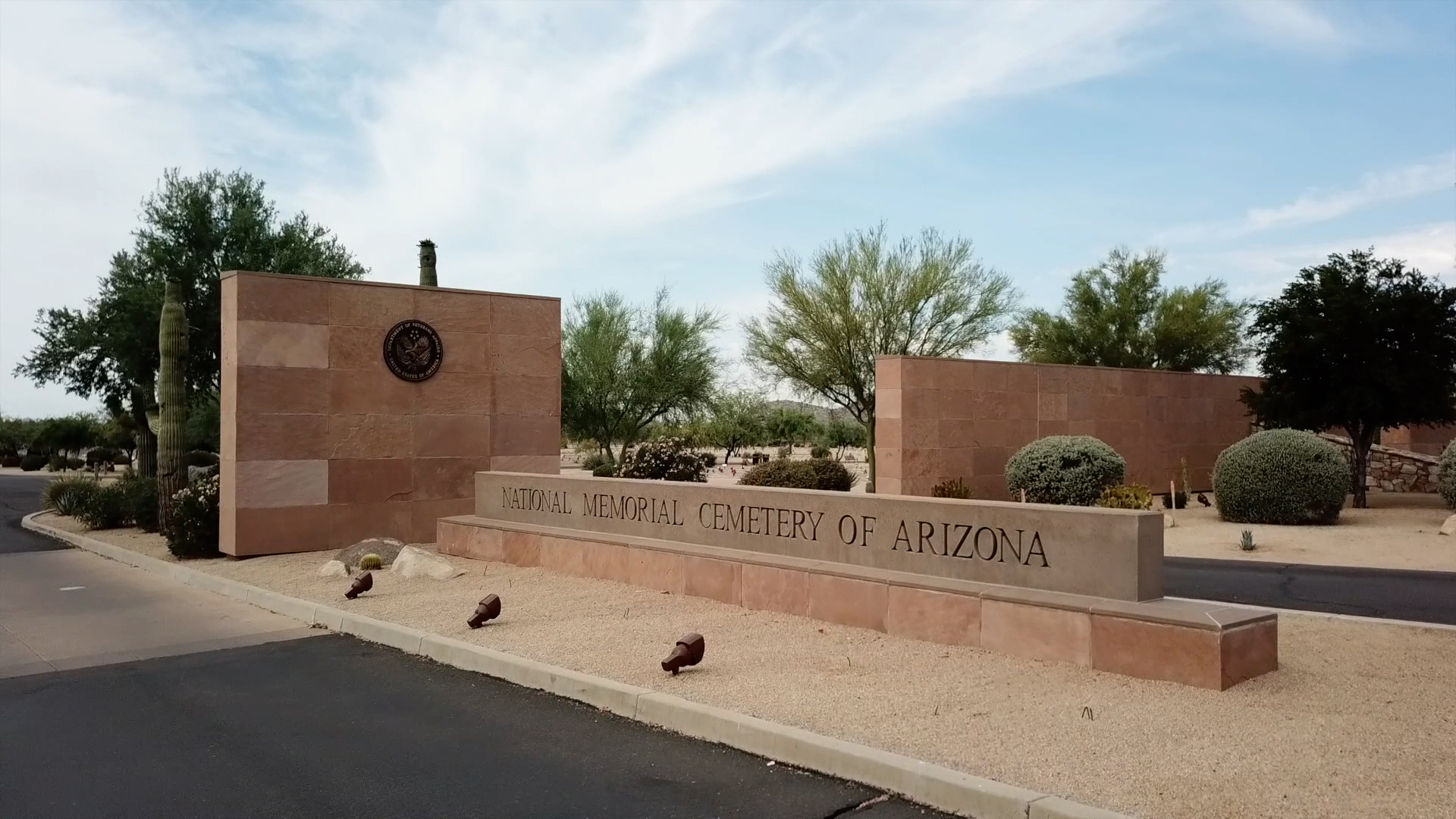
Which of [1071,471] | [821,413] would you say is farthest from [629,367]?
[821,413]

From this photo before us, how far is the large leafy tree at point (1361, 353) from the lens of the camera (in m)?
20.4

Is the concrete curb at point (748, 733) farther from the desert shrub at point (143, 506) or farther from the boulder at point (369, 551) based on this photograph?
the desert shrub at point (143, 506)

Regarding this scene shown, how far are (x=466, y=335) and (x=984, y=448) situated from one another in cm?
1093

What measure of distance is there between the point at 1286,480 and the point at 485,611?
14198 mm

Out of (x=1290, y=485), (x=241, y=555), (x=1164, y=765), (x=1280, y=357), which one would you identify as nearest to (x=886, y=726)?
(x=1164, y=765)

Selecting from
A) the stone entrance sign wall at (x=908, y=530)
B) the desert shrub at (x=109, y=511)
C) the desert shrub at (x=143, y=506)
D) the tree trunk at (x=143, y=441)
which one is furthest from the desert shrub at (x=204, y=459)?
the stone entrance sign wall at (x=908, y=530)

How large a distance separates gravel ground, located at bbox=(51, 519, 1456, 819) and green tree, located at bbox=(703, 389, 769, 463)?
33193 mm

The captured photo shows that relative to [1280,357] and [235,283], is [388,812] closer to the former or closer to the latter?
[235,283]

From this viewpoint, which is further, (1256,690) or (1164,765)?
(1256,690)

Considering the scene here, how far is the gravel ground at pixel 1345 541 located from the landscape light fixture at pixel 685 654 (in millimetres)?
7387

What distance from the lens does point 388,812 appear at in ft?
17.0

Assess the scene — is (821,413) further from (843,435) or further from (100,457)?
(100,457)

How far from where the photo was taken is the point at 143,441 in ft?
92.6

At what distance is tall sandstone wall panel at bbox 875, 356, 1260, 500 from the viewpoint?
2106 cm
